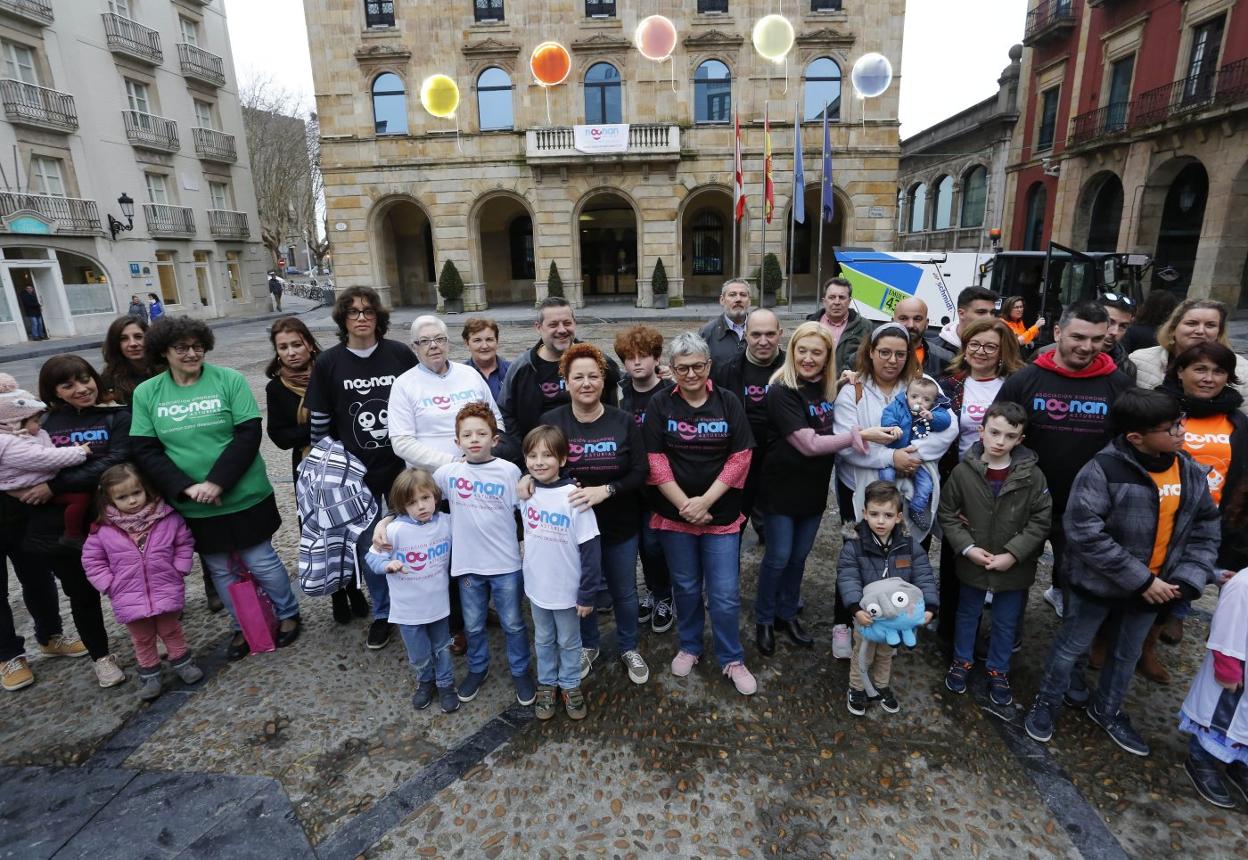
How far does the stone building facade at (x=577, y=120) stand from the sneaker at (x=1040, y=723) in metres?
20.6

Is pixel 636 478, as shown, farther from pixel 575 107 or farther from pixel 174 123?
pixel 174 123

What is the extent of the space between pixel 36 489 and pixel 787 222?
78.8ft

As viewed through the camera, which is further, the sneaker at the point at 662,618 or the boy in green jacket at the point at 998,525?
the sneaker at the point at 662,618

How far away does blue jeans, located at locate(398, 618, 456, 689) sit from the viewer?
313 centimetres

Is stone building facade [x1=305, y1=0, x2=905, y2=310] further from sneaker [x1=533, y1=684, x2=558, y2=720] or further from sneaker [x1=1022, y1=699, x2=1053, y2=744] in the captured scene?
sneaker [x1=533, y1=684, x2=558, y2=720]

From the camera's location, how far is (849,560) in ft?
10.2

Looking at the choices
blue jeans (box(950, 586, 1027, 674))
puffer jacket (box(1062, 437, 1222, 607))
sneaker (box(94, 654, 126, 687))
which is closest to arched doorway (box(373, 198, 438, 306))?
sneaker (box(94, 654, 126, 687))

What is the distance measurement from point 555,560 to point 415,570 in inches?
29.2

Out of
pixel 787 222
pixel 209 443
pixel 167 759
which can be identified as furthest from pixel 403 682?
pixel 787 222

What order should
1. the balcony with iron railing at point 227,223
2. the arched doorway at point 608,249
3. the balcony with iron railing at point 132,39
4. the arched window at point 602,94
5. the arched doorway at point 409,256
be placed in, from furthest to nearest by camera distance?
the balcony with iron railing at point 227,223
the arched doorway at point 608,249
the arched doorway at point 409,256
the balcony with iron railing at point 132,39
the arched window at point 602,94

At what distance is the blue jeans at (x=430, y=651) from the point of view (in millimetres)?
3133

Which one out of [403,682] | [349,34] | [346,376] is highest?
[349,34]

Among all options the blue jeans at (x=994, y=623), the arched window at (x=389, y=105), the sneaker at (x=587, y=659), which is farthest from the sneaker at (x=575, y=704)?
the arched window at (x=389, y=105)

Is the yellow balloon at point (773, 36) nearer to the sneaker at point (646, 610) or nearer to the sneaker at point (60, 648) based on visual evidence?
the sneaker at point (646, 610)
